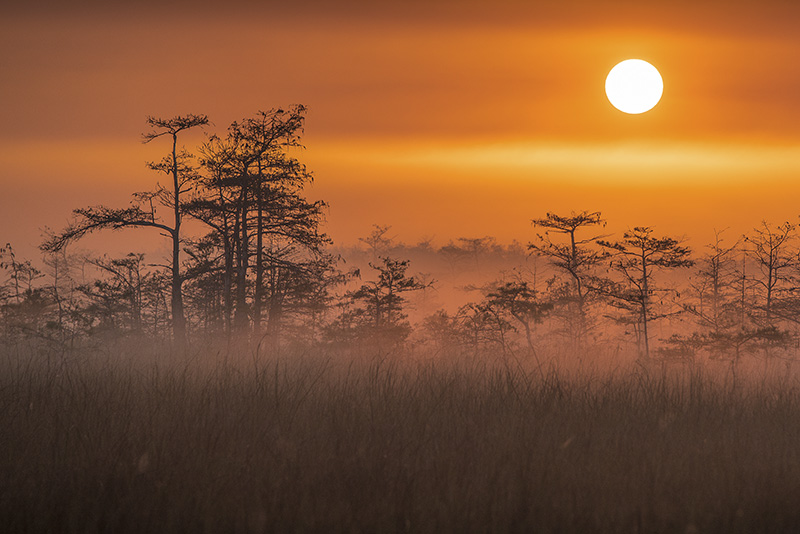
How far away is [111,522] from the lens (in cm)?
520

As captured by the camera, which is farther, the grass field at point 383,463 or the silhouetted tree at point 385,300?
the silhouetted tree at point 385,300

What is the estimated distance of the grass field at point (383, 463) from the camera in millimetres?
5398

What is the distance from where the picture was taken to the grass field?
5.40 m

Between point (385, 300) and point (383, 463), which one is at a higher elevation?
point (385, 300)

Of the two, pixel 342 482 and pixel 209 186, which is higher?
pixel 209 186

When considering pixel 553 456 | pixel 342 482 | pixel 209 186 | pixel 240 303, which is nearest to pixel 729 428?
pixel 553 456

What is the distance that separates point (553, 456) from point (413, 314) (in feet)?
310

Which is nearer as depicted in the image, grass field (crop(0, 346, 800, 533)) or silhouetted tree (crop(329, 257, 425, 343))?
grass field (crop(0, 346, 800, 533))

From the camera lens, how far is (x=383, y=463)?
Result: 20.5ft

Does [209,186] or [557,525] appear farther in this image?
[209,186]

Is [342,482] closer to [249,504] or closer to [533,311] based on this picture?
[249,504]

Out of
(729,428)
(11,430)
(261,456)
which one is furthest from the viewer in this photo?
(729,428)

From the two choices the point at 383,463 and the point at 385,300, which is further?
the point at 385,300

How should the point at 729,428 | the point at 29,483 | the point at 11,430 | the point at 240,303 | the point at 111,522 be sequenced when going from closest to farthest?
the point at 111,522, the point at 29,483, the point at 11,430, the point at 729,428, the point at 240,303
